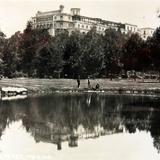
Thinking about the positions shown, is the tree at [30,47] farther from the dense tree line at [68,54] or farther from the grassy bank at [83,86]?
the grassy bank at [83,86]

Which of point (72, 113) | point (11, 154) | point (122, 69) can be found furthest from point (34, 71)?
point (11, 154)

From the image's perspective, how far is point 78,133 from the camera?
7.73 meters

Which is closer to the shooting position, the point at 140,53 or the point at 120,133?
the point at 120,133

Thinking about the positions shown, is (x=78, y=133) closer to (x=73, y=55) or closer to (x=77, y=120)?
(x=77, y=120)

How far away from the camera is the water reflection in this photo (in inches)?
299

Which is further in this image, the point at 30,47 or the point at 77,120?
the point at 30,47

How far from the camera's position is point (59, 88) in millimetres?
19375

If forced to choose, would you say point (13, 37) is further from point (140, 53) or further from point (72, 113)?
point (72, 113)

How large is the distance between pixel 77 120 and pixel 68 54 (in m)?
15.5

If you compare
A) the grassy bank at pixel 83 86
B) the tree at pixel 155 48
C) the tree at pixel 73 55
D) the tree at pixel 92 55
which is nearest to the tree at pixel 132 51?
the grassy bank at pixel 83 86

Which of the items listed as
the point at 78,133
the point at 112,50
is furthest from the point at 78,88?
the point at 78,133

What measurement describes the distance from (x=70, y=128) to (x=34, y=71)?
53.0ft

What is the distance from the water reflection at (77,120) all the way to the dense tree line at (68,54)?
1047cm

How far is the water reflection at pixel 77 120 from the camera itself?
7590 mm
